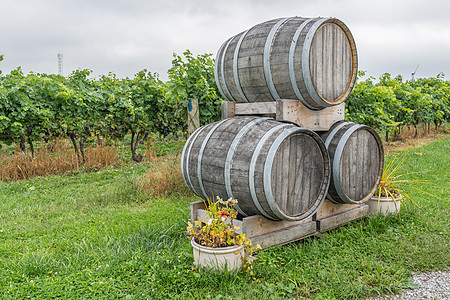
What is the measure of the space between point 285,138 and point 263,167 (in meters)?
0.34

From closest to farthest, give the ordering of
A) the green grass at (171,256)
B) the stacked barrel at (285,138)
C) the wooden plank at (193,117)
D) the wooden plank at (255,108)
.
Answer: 1. the green grass at (171,256)
2. the stacked barrel at (285,138)
3. the wooden plank at (255,108)
4. the wooden plank at (193,117)

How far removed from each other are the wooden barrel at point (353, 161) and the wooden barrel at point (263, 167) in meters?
0.32

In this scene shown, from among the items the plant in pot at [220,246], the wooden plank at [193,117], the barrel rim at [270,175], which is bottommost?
the plant in pot at [220,246]

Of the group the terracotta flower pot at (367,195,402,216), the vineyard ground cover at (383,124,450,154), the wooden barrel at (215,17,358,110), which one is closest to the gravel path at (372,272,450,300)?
the terracotta flower pot at (367,195,402,216)

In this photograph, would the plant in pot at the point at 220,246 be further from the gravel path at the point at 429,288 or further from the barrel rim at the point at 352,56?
the barrel rim at the point at 352,56

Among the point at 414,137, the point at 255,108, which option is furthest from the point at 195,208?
the point at 414,137

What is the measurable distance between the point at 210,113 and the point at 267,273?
3.72 m

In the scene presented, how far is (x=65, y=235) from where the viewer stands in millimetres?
4156

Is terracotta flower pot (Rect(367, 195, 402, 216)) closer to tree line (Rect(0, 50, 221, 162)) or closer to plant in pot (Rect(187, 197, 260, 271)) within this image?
plant in pot (Rect(187, 197, 260, 271))

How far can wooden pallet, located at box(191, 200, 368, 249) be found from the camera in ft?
11.4

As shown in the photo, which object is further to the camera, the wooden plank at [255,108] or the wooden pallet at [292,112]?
the wooden plank at [255,108]

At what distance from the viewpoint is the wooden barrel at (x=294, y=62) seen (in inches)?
144

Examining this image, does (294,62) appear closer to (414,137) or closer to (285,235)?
(285,235)

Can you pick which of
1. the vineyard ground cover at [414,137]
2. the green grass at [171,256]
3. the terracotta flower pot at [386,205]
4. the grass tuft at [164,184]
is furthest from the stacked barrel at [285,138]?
the vineyard ground cover at [414,137]
